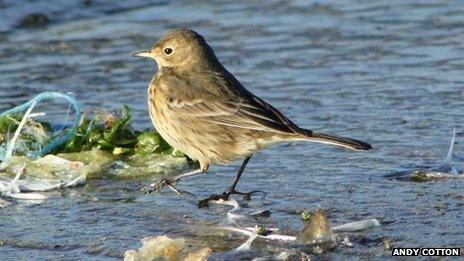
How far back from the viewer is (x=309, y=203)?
25.7 ft

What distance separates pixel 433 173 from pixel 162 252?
2594mm

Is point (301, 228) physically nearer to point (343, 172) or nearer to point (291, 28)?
point (343, 172)

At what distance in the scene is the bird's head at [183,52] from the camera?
913 centimetres

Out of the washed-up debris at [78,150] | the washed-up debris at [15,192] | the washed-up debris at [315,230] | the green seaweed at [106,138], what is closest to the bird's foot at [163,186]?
the washed-up debris at [78,150]

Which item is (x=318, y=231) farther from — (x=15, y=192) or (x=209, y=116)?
(x=15, y=192)

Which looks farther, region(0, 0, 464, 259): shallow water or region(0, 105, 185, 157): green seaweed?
region(0, 105, 185, 157): green seaweed

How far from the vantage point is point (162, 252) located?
21.4ft

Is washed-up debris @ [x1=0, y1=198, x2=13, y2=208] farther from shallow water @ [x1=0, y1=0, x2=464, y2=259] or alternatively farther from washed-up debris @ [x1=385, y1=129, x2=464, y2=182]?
washed-up debris @ [x1=385, y1=129, x2=464, y2=182]

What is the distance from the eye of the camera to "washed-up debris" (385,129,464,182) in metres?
8.33

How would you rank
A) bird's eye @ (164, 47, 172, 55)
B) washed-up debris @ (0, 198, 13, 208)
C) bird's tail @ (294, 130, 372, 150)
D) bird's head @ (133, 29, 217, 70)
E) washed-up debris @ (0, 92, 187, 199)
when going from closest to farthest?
Result: bird's tail @ (294, 130, 372, 150)
washed-up debris @ (0, 198, 13, 208)
washed-up debris @ (0, 92, 187, 199)
bird's head @ (133, 29, 217, 70)
bird's eye @ (164, 47, 172, 55)

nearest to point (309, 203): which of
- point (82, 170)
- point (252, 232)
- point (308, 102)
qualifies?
point (252, 232)

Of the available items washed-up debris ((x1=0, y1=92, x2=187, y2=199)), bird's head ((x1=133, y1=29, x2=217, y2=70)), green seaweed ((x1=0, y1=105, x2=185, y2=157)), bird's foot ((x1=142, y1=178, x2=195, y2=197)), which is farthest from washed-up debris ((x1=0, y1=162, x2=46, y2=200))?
bird's head ((x1=133, y1=29, x2=217, y2=70))

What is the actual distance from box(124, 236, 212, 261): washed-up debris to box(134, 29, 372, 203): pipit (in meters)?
1.59

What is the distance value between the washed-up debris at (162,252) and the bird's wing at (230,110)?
6.01 feet
